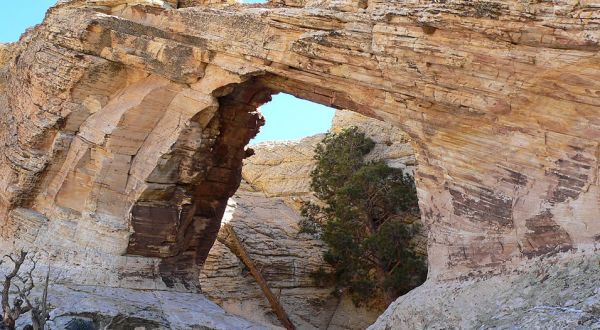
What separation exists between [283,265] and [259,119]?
310 inches

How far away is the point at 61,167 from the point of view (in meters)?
21.3

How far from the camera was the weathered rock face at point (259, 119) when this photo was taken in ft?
45.0

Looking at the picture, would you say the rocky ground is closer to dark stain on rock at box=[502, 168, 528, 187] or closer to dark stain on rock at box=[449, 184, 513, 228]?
dark stain on rock at box=[449, 184, 513, 228]

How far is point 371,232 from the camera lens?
2703 centimetres

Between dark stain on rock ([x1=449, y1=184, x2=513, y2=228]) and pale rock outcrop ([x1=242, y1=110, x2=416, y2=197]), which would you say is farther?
pale rock outcrop ([x1=242, y1=110, x2=416, y2=197])

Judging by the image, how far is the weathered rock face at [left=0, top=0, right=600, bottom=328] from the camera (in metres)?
13.7

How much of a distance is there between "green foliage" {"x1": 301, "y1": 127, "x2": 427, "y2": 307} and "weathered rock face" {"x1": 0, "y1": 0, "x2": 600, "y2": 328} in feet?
19.2

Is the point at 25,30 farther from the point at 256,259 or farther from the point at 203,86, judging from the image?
the point at 256,259

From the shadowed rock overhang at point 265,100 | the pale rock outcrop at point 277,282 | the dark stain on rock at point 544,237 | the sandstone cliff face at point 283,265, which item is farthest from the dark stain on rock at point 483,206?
the pale rock outcrop at point 277,282

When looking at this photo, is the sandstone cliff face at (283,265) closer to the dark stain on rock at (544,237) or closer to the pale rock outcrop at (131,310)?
the pale rock outcrop at (131,310)

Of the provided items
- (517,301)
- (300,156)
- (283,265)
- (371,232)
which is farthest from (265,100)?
(300,156)

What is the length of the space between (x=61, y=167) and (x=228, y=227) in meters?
Answer: 8.09

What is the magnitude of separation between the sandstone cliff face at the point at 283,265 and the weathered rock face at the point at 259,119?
190 inches

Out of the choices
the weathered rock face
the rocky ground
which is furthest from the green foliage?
the rocky ground
